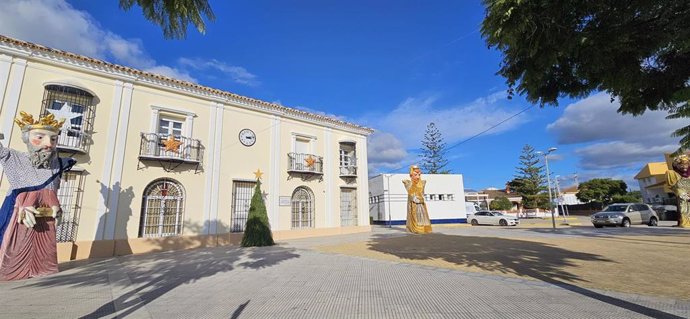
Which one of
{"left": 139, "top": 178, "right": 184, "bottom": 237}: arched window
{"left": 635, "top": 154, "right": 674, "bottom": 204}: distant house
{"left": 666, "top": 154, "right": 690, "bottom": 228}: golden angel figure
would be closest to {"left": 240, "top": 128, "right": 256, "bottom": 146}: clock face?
{"left": 139, "top": 178, "right": 184, "bottom": 237}: arched window

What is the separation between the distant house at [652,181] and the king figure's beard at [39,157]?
5633cm

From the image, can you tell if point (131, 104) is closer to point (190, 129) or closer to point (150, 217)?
point (190, 129)

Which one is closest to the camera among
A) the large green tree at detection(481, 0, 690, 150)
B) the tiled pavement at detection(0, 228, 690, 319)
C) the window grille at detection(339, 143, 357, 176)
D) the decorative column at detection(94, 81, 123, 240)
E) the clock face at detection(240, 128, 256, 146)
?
the large green tree at detection(481, 0, 690, 150)

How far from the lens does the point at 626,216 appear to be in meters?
19.4

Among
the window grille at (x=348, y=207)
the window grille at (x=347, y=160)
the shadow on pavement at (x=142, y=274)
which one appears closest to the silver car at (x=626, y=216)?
the window grille at (x=348, y=207)

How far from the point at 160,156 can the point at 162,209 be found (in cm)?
213

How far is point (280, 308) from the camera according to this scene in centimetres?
439

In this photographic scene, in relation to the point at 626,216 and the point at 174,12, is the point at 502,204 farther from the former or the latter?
the point at 174,12

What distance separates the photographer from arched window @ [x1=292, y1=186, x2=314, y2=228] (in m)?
16.6

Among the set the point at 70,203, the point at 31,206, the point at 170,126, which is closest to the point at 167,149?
the point at 170,126

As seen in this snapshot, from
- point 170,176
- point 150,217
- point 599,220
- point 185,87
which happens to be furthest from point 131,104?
point 599,220

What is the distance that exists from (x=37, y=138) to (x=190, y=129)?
6.56 metres

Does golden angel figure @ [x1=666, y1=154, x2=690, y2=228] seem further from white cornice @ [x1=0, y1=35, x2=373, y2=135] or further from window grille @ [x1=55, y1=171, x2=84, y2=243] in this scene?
window grille @ [x1=55, y1=171, x2=84, y2=243]

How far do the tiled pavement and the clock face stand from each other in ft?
27.3
